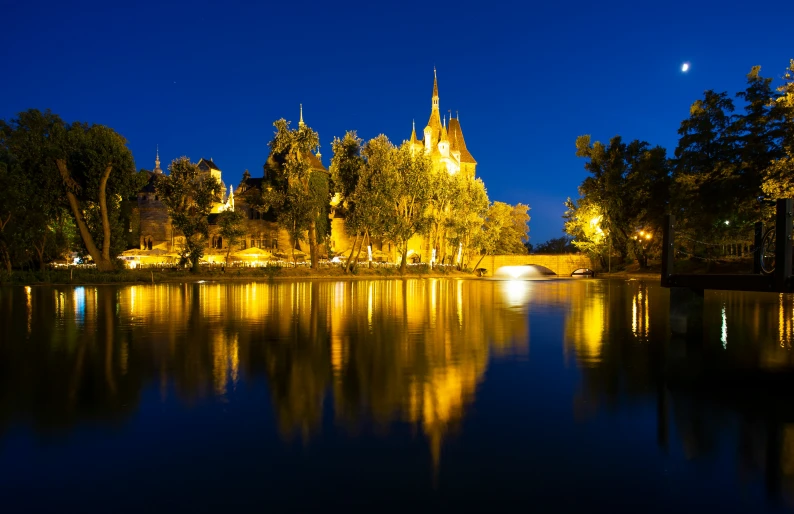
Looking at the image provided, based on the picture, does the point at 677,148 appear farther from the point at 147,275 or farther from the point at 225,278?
the point at 147,275

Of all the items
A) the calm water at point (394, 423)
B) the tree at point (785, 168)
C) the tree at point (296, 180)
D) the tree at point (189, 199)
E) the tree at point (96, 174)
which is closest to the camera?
the calm water at point (394, 423)

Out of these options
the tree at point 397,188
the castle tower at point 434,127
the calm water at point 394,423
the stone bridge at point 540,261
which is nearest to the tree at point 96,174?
the tree at point 397,188

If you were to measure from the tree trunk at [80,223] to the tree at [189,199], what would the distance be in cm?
586

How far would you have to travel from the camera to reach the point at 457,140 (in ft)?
315

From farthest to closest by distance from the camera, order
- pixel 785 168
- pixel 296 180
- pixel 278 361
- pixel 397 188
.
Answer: pixel 397 188
pixel 296 180
pixel 785 168
pixel 278 361

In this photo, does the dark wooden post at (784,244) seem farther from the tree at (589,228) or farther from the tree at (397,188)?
the tree at (589,228)

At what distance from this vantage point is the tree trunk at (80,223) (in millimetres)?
40625

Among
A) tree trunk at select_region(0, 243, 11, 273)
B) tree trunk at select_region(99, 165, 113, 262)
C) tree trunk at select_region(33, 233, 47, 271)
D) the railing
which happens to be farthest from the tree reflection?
tree trunk at select_region(33, 233, 47, 271)

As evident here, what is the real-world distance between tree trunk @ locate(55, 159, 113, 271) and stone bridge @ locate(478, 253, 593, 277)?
158ft

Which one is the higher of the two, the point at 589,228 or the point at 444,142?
the point at 444,142

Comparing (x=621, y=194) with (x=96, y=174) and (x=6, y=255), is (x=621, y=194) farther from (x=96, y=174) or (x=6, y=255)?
(x=6, y=255)

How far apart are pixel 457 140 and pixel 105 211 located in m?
65.3

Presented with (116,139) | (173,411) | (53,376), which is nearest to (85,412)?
(173,411)

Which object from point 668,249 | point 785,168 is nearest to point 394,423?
point 668,249
